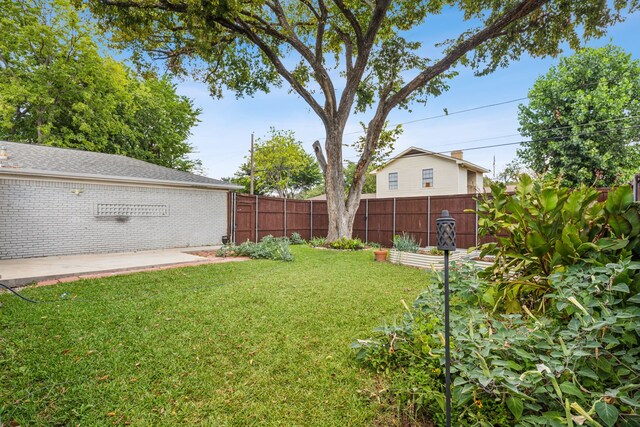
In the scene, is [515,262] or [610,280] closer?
[610,280]

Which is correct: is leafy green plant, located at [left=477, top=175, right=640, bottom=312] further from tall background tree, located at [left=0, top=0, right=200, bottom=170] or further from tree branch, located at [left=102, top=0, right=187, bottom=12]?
tall background tree, located at [left=0, top=0, right=200, bottom=170]

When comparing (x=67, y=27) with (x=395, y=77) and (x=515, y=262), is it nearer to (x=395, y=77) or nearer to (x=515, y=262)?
(x=395, y=77)

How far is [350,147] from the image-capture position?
61.1ft

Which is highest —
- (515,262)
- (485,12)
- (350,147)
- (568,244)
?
(485,12)

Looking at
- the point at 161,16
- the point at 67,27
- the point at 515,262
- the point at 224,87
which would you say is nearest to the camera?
the point at 515,262

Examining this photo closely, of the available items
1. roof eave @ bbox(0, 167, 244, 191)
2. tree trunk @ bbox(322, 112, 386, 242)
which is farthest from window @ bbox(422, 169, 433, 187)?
roof eave @ bbox(0, 167, 244, 191)

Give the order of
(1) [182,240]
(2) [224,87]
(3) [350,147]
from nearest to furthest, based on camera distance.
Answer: (1) [182,240]
(2) [224,87]
(3) [350,147]

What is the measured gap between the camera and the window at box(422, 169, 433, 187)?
1768 centimetres

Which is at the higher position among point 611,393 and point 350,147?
point 350,147

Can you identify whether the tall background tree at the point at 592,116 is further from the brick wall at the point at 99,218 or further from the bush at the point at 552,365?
the brick wall at the point at 99,218

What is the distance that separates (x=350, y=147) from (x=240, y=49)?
9206 mm

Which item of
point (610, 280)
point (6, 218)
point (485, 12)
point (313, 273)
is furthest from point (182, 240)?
point (485, 12)

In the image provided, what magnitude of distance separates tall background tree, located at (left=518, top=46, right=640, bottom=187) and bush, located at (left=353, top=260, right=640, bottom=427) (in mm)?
13564

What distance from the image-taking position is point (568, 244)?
2.01 m
